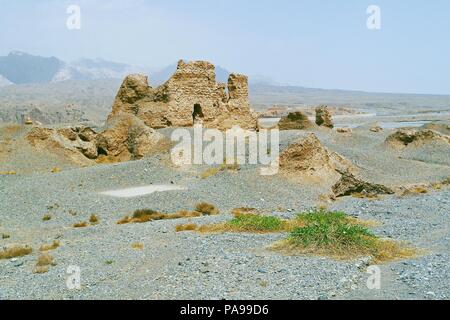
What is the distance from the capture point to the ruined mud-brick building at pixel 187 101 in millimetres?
33344

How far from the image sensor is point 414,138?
41.7 metres

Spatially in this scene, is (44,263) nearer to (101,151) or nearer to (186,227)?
(186,227)

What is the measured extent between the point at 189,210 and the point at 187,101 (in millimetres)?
15096

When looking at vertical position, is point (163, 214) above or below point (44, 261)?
below

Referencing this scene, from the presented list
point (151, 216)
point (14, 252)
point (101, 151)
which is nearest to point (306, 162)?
point (151, 216)

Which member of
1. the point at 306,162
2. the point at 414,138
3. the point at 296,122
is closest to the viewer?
the point at 306,162

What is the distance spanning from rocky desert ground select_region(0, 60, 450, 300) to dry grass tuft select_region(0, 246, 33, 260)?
4 centimetres

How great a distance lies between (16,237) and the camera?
52.0ft

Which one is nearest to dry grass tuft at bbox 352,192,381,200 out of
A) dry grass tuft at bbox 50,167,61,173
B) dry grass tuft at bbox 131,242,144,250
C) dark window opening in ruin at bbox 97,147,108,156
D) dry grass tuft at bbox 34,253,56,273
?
dry grass tuft at bbox 131,242,144,250

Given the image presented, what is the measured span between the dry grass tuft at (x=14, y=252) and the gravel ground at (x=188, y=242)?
35 centimetres

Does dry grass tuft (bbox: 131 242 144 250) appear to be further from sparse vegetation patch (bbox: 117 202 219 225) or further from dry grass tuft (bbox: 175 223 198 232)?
sparse vegetation patch (bbox: 117 202 219 225)

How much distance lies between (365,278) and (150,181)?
15.1 meters

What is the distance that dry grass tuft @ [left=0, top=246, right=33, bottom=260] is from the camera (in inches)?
509

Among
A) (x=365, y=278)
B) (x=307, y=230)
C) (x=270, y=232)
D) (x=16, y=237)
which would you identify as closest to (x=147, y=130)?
(x=16, y=237)
